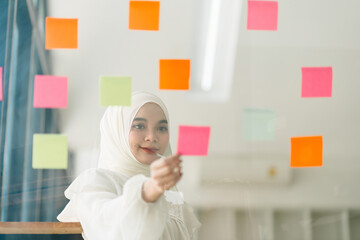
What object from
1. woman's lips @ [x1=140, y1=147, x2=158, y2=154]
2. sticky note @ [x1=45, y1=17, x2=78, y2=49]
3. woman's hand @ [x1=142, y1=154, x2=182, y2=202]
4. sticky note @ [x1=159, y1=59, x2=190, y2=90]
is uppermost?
sticky note @ [x1=45, y1=17, x2=78, y2=49]

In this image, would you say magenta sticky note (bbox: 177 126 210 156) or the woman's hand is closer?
the woman's hand

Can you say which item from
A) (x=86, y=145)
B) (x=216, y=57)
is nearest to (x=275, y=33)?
(x=216, y=57)

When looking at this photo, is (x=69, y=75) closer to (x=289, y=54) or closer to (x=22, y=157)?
(x=22, y=157)

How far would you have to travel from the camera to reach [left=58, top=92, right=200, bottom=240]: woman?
0.65 meters

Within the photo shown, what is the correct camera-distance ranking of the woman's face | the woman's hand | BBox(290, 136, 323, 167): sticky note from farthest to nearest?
BBox(290, 136, 323, 167): sticky note, the woman's face, the woman's hand

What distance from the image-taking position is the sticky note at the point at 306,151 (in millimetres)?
898

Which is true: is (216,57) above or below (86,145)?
above

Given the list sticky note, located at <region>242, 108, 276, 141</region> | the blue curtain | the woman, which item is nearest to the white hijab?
the woman

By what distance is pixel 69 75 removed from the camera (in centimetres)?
89

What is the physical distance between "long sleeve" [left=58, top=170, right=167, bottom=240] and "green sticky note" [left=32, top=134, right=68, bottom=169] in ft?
0.17

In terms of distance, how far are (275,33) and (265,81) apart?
14 cm

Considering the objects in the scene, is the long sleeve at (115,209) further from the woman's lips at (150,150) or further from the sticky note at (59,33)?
the sticky note at (59,33)

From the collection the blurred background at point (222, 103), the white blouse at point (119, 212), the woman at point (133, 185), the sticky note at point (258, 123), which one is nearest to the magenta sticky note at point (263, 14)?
the blurred background at point (222, 103)

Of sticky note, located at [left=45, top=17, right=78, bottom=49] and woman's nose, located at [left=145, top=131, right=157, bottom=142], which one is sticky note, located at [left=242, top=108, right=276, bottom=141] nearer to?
woman's nose, located at [left=145, top=131, right=157, bottom=142]
